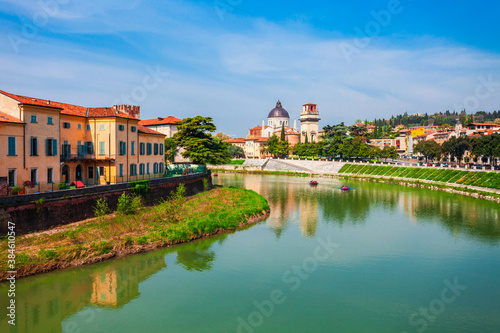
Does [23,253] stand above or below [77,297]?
above

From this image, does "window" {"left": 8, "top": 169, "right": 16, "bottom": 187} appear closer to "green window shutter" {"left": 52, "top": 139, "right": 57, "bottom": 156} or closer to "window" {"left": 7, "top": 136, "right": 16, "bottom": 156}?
"window" {"left": 7, "top": 136, "right": 16, "bottom": 156}

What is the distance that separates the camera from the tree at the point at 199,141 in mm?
45781

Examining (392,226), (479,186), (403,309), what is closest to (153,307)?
(403,309)

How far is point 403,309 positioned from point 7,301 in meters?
16.5

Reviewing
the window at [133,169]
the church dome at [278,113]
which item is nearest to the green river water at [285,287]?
the window at [133,169]

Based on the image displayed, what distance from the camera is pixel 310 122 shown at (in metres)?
127

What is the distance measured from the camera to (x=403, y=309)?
1541cm

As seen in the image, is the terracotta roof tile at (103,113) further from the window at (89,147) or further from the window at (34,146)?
the window at (34,146)

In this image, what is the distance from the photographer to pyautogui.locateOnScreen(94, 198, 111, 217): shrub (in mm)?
24786

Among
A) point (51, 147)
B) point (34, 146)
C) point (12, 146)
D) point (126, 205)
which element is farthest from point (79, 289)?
point (51, 147)

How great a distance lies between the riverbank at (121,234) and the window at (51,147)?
5656 mm

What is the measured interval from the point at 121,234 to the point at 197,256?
16.8ft

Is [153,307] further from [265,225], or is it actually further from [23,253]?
[265,225]

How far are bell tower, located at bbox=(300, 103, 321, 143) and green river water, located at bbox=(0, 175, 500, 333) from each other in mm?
99998
